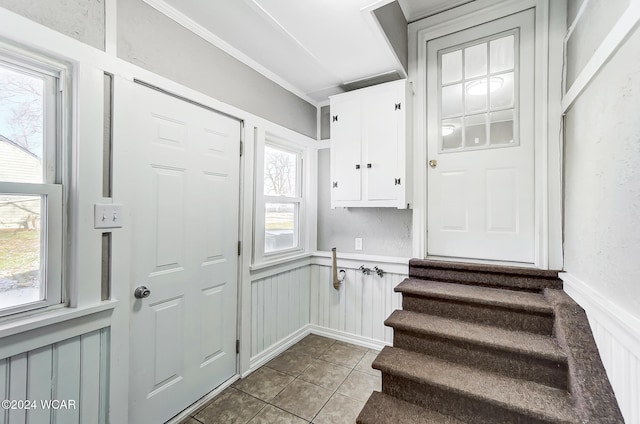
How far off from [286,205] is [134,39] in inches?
67.5

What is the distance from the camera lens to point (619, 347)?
106cm

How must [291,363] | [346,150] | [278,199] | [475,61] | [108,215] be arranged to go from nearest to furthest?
[108,215]
[475,61]
[291,363]
[346,150]
[278,199]

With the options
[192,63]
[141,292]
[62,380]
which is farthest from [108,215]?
[192,63]

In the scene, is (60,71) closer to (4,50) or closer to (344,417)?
(4,50)

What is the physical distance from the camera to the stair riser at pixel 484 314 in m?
1.69

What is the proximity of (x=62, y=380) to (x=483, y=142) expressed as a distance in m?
3.04

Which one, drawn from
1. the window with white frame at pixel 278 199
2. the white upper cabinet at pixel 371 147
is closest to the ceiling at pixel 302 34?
the white upper cabinet at pixel 371 147

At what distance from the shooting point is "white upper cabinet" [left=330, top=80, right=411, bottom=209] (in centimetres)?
229

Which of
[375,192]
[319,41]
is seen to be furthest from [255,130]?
[375,192]

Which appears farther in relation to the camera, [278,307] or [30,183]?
[278,307]

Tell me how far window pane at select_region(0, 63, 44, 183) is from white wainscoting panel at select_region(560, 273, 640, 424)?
2.44 m

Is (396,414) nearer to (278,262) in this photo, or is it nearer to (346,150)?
(278,262)

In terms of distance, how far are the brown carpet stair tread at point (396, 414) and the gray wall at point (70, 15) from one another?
7.81 ft

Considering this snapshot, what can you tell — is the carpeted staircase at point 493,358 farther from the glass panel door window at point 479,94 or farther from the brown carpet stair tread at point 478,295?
the glass panel door window at point 479,94
